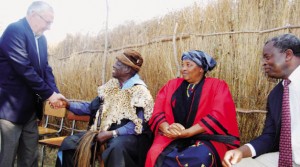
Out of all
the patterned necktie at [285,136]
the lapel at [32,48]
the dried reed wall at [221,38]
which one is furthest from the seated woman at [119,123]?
the patterned necktie at [285,136]

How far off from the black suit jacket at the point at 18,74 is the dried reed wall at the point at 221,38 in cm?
179

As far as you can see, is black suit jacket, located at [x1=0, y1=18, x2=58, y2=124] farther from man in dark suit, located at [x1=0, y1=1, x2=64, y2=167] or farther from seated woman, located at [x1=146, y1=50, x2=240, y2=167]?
seated woman, located at [x1=146, y1=50, x2=240, y2=167]

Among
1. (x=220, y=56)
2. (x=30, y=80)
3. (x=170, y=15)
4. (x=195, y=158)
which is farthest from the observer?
(x=170, y=15)

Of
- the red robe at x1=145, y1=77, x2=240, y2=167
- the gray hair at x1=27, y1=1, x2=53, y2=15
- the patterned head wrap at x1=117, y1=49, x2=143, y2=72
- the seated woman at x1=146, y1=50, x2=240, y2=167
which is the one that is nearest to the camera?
the seated woman at x1=146, y1=50, x2=240, y2=167

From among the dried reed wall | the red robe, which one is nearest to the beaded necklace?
the red robe

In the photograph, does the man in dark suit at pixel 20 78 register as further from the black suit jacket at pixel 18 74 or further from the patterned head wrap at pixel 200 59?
the patterned head wrap at pixel 200 59

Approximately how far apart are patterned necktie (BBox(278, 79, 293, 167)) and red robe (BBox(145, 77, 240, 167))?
0.77m

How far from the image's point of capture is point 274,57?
9.03 ft

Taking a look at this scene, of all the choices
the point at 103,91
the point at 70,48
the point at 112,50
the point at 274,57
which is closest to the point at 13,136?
the point at 103,91

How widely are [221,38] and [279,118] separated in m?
1.70

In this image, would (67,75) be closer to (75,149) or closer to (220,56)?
(75,149)

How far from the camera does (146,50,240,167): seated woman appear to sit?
3.19m

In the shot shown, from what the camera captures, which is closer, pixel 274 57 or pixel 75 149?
pixel 274 57

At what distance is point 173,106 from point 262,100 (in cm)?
107
